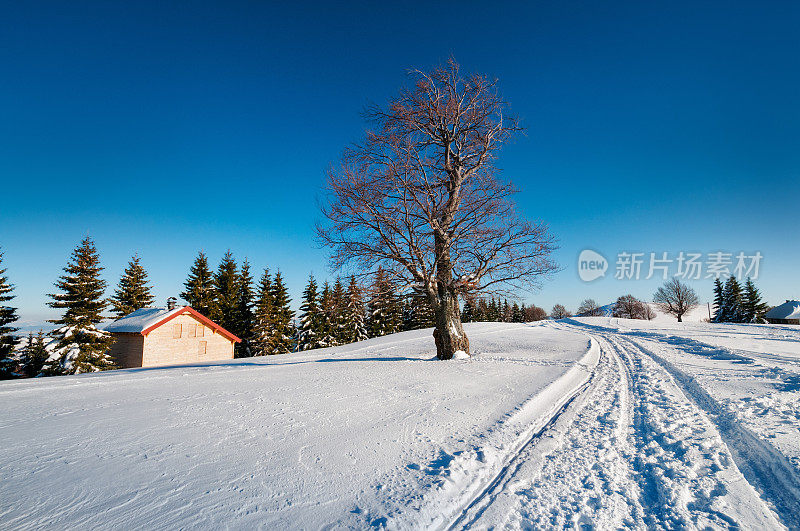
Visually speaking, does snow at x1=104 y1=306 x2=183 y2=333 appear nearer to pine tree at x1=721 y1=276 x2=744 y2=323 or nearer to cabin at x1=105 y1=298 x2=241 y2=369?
cabin at x1=105 y1=298 x2=241 y2=369

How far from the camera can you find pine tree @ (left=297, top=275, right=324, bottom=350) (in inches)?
1417

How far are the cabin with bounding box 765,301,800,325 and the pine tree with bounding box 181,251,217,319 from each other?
264 ft

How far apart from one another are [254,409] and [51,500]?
8.27 ft

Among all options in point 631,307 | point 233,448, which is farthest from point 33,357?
point 631,307

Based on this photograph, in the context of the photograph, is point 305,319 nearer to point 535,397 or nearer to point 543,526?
point 535,397

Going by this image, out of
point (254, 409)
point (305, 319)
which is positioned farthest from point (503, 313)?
point (254, 409)

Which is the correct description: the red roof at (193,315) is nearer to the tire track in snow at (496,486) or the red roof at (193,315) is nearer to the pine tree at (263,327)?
the pine tree at (263,327)

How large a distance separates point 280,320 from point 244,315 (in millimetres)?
3822

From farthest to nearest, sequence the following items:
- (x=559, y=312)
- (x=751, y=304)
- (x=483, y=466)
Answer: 1. (x=559, y=312)
2. (x=751, y=304)
3. (x=483, y=466)

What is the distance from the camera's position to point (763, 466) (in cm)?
328

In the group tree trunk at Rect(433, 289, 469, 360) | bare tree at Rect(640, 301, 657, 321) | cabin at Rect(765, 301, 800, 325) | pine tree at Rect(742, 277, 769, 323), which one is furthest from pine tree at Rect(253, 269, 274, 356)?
bare tree at Rect(640, 301, 657, 321)

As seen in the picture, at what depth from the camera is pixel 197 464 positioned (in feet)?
10.2

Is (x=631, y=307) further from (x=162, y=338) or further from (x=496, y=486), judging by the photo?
(x=496, y=486)

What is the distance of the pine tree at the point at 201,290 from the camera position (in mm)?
34062
